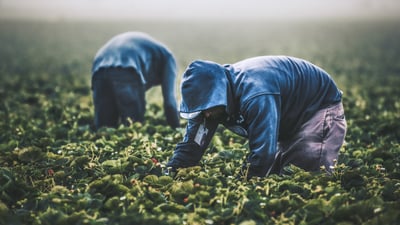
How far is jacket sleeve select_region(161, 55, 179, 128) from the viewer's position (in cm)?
518

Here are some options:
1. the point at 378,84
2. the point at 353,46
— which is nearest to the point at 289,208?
the point at 378,84

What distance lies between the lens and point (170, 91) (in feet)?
17.0

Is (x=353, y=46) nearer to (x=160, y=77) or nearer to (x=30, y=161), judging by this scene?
(x=160, y=77)

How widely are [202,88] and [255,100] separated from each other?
328mm

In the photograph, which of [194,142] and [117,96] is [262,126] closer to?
[194,142]

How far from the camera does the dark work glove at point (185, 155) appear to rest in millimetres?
3674

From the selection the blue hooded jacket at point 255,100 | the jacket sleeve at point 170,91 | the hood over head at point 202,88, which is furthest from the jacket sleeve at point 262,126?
the jacket sleeve at point 170,91

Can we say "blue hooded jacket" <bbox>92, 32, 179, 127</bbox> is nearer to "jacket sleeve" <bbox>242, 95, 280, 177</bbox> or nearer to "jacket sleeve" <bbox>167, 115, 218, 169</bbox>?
"jacket sleeve" <bbox>167, 115, 218, 169</bbox>

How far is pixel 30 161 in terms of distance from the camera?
4.03 metres

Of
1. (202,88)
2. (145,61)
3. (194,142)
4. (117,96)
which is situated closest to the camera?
(202,88)

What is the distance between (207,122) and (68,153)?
1289 mm

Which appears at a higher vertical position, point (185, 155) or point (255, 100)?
point (255, 100)

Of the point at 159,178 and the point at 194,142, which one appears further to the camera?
the point at 194,142

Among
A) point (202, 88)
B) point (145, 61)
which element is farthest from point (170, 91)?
point (202, 88)
